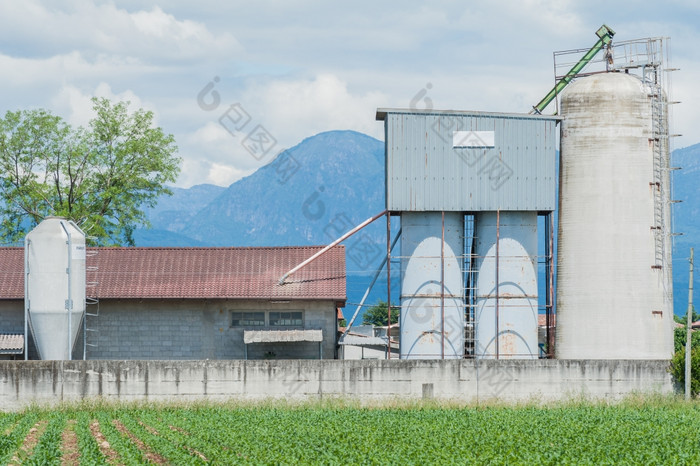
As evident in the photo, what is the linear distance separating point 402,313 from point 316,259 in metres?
5.05

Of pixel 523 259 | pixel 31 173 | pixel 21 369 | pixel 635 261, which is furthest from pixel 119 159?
pixel 635 261

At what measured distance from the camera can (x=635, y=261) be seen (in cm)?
3597

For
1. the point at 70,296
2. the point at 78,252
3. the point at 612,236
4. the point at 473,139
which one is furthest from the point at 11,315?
the point at 612,236

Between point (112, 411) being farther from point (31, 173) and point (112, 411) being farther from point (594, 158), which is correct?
point (31, 173)

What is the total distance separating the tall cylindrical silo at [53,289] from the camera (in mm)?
35719

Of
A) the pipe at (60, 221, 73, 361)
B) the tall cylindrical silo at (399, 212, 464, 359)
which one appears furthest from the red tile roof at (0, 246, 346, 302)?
the tall cylindrical silo at (399, 212, 464, 359)

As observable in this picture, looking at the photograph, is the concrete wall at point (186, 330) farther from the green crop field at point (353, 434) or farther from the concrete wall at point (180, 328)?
the green crop field at point (353, 434)

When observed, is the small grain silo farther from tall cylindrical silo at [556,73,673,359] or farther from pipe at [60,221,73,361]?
pipe at [60,221,73,361]

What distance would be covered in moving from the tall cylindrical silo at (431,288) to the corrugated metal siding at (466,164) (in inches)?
34.0

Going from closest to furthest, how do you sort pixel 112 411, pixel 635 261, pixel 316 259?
pixel 112 411
pixel 635 261
pixel 316 259

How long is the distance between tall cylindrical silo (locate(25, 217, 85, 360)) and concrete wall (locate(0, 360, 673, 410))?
2.55 m

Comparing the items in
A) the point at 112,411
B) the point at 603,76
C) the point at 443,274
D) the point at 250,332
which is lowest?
the point at 112,411

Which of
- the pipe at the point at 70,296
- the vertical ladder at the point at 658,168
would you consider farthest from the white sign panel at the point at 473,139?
the pipe at the point at 70,296

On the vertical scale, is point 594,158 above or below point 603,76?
below
